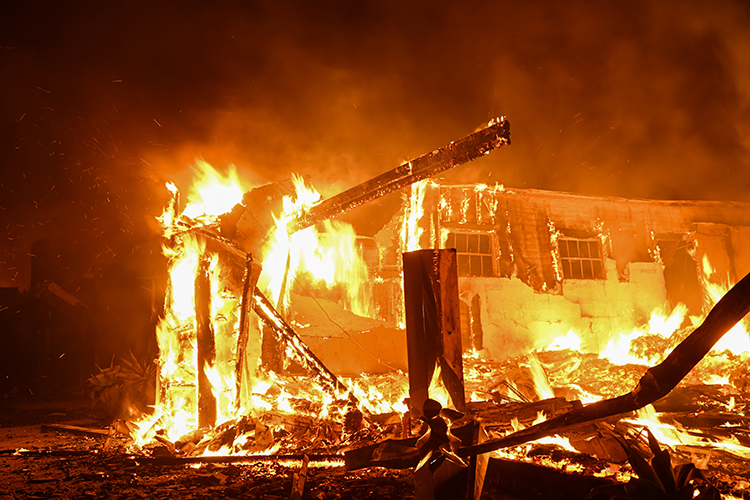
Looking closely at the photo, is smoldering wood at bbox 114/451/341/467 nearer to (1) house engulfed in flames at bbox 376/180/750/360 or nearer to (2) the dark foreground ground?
(2) the dark foreground ground

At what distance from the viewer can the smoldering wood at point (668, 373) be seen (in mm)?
1862

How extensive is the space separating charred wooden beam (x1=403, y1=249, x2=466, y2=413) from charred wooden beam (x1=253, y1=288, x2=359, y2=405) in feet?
8.02

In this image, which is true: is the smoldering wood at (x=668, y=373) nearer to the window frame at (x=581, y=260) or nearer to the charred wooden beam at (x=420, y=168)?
the charred wooden beam at (x=420, y=168)

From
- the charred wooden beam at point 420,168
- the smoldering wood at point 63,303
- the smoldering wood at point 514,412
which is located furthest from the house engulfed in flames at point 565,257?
the smoldering wood at point 63,303

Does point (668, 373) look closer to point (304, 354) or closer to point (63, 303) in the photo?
point (304, 354)

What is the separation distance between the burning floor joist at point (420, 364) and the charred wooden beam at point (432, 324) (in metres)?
0.01

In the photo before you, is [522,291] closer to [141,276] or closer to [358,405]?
[358,405]

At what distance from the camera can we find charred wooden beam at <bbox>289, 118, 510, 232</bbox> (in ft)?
16.3

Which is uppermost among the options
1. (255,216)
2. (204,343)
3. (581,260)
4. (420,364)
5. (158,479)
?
(581,260)

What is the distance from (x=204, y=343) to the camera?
5.31m

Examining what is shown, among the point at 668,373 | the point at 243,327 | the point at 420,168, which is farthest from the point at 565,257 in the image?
the point at 668,373

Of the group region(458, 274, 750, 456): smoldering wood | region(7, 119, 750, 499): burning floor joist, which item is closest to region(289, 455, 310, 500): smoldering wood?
region(7, 119, 750, 499): burning floor joist

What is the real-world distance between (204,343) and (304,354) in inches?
51.1

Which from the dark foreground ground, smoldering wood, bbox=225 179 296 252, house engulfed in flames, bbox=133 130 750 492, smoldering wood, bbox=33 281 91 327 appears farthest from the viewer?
smoldering wood, bbox=33 281 91 327
